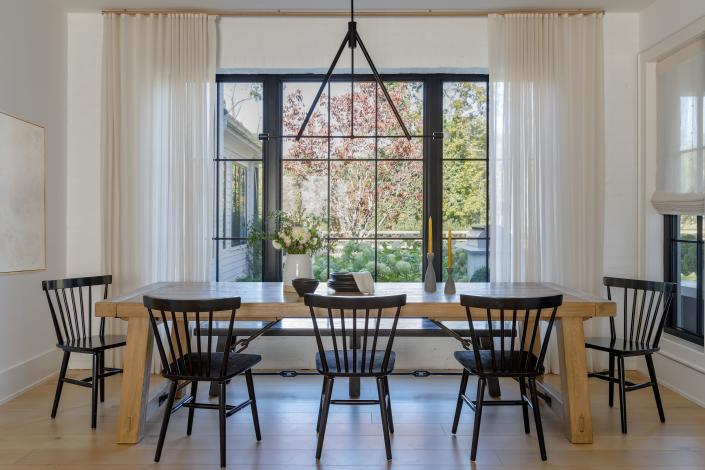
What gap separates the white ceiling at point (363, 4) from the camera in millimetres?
4184

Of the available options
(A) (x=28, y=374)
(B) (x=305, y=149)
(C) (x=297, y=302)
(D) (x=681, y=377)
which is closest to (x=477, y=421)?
(C) (x=297, y=302)

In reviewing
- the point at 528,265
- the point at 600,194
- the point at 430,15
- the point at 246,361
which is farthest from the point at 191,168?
the point at 600,194

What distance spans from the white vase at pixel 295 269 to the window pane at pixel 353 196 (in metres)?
1.16

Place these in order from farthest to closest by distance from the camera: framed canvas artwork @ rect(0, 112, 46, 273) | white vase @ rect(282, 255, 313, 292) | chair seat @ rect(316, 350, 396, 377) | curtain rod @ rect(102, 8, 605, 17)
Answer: curtain rod @ rect(102, 8, 605, 17), framed canvas artwork @ rect(0, 112, 46, 273), white vase @ rect(282, 255, 313, 292), chair seat @ rect(316, 350, 396, 377)

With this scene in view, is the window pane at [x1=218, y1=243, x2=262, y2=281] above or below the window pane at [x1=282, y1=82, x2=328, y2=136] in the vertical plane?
below

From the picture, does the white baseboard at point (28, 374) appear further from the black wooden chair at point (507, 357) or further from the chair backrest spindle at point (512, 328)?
the chair backrest spindle at point (512, 328)

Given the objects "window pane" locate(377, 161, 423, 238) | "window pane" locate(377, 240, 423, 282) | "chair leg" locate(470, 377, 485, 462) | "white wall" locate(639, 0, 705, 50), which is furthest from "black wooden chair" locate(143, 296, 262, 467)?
"white wall" locate(639, 0, 705, 50)

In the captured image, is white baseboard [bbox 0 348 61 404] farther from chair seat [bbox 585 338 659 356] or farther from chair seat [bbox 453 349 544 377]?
chair seat [bbox 585 338 659 356]

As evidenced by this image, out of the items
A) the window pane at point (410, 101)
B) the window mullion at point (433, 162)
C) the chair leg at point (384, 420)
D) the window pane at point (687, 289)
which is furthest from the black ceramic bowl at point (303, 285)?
the window pane at point (687, 289)

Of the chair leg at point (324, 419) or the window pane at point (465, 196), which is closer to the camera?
the chair leg at point (324, 419)

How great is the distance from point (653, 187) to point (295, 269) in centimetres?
284

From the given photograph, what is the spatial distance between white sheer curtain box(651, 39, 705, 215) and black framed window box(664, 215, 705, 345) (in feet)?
0.50

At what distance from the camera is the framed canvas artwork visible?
355cm

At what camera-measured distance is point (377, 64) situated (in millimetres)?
4484
